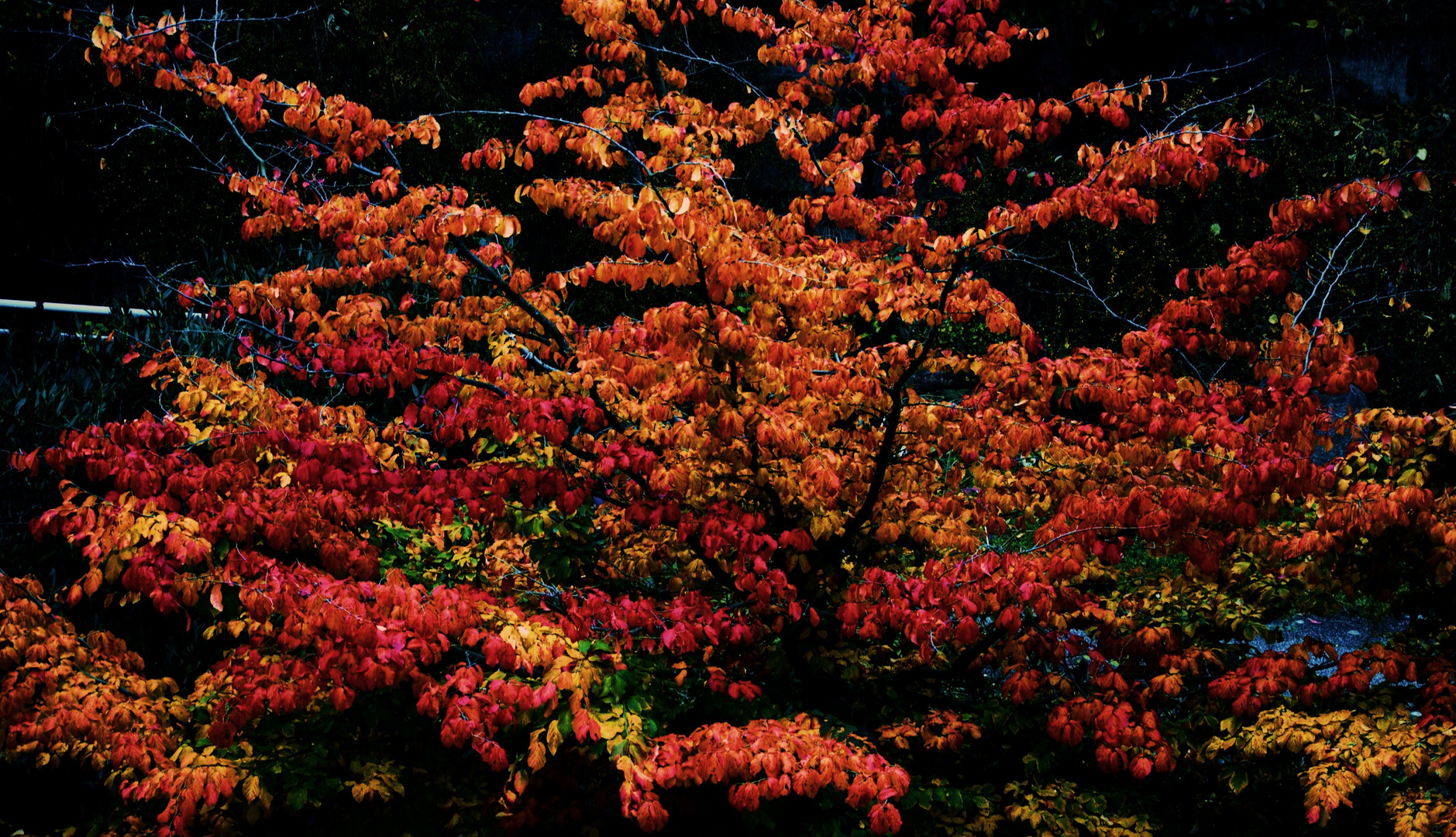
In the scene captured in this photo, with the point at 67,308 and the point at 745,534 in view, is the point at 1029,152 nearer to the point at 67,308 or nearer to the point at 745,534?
the point at 745,534

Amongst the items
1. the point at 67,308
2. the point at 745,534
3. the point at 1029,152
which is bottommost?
the point at 67,308

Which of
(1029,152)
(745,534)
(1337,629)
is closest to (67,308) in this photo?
(745,534)

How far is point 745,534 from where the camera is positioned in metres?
4.45

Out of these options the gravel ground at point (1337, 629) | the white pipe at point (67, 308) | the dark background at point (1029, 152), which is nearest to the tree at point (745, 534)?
the white pipe at point (67, 308)

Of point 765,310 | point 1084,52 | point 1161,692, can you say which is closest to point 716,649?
point 765,310

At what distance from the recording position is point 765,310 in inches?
179

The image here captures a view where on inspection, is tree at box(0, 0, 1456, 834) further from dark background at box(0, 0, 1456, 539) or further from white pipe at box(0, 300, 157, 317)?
dark background at box(0, 0, 1456, 539)

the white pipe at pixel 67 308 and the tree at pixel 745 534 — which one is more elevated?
the tree at pixel 745 534

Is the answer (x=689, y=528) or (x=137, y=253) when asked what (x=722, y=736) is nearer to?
(x=689, y=528)

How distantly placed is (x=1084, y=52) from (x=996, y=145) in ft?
34.3

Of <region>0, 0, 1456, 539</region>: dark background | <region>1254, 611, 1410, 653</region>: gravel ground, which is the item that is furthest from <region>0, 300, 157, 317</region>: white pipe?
<region>1254, 611, 1410, 653</region>: gravel ground

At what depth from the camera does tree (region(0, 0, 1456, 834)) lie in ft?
12.9

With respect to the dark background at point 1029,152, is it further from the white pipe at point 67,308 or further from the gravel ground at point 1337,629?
the gravel ground at point 1337,629

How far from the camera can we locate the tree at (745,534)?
3.94 m
